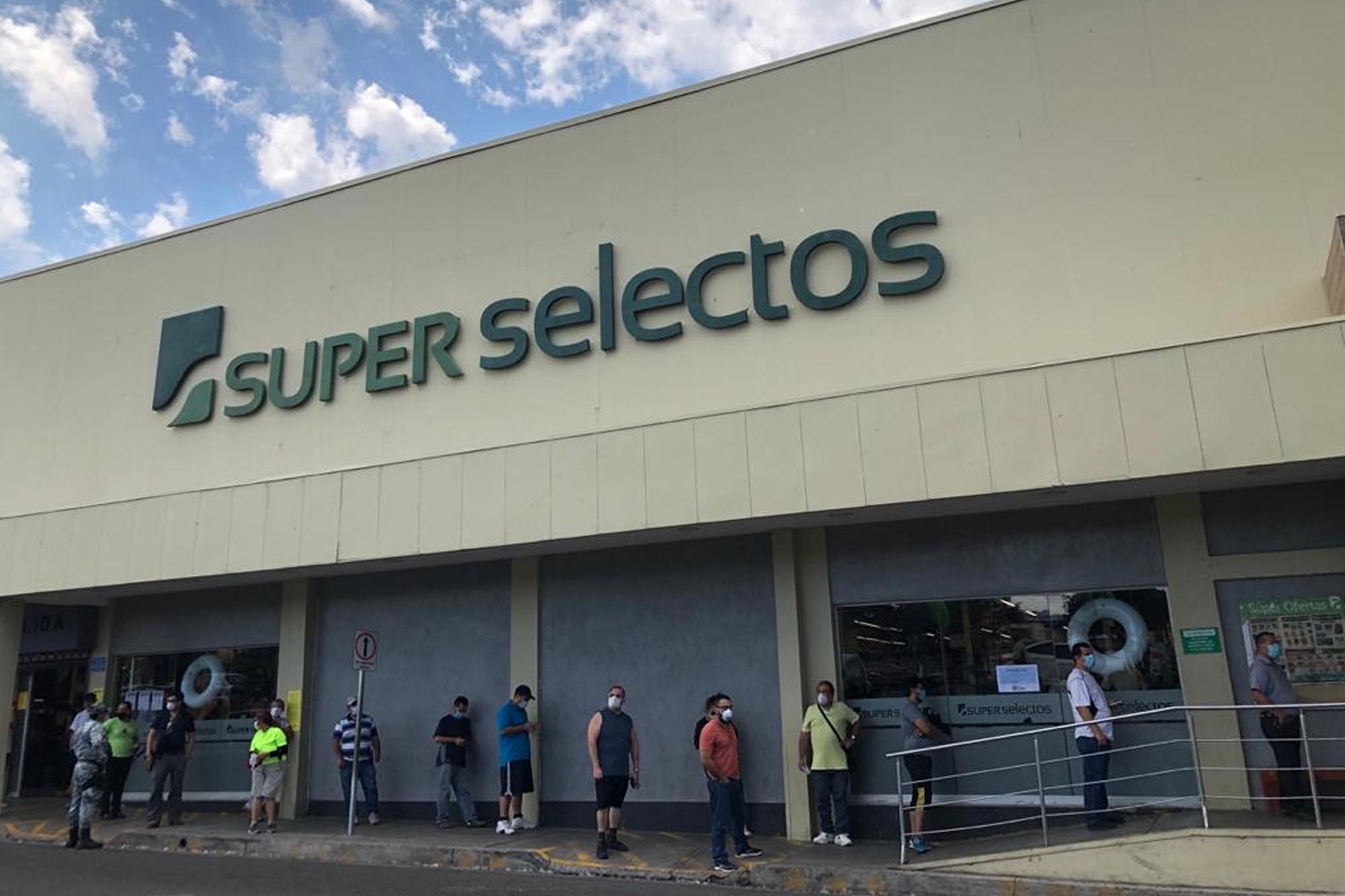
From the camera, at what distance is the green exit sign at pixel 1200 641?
10156mm

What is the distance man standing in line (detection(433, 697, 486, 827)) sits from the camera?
13.1 metres

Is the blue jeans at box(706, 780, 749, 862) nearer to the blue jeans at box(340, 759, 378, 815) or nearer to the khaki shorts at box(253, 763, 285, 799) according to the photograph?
the blue jeans at box(340, 759, 378, 815)

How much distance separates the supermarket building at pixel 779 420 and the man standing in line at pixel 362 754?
409 millimetres

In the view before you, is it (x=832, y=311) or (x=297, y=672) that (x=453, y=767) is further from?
(x=832, y=311)

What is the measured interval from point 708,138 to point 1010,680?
7.91m

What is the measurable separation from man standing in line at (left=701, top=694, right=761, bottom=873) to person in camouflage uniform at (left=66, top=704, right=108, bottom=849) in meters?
8.01

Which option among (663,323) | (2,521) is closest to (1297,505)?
(663,323)

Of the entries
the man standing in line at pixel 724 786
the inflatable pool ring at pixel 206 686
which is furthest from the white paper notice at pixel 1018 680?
the inflatable pool ring at pixel 206 686

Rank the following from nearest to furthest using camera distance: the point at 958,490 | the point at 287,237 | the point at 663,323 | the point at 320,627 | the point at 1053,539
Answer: the point at 958,490 → the point at 1053,539 → the point at 663,323 → the point at 320,627 → the point at 287,237

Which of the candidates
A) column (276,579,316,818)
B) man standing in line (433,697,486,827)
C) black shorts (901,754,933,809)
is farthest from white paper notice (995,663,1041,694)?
column (276,579,316,818)

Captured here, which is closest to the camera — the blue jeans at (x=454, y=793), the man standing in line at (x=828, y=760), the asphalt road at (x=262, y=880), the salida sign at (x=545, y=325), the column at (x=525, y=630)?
the asphalt road at (x=262, y=880)

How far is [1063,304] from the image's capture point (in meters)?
11.1

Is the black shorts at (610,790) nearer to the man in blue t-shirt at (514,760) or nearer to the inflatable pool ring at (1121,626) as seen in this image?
the man in blue t-shirt at (514,760)

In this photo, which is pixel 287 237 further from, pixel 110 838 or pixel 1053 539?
pixel 1053 539
